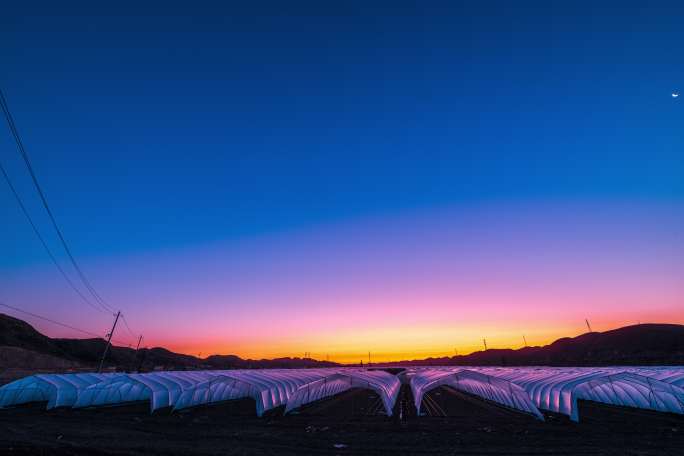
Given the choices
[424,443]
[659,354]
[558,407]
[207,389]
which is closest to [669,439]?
[558,407]

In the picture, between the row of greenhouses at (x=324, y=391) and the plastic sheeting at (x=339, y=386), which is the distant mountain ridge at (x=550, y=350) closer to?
the row of greenhouses at (x=324, y=391)

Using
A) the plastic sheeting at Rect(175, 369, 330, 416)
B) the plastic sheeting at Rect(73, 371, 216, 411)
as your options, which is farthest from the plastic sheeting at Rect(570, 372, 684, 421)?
the plastic sheeting at Rect(73, 371, 216, 411)

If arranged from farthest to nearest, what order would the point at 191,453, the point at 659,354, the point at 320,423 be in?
1. the point at 659,354
2. the point at 320,423
3. the point at 191,453

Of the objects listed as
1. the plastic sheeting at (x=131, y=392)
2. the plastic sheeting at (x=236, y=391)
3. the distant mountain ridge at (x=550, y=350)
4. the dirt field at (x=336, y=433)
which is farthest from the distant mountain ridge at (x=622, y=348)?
the plastic sheeting at (x=131, y=392)

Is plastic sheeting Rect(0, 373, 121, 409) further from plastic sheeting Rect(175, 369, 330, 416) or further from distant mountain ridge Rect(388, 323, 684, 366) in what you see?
distant mountain ridge Rect(388, 323, 684, 366)

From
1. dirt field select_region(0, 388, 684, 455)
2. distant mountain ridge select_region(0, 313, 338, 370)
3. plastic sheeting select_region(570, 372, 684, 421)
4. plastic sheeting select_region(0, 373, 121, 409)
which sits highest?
distant mountain ridge select_region(0, 313, 338, 370)

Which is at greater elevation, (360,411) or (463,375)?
A: (463,375)

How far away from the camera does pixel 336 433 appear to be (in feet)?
58.4

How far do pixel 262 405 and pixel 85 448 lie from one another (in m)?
11.1

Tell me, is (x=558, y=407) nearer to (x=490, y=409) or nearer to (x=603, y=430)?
(x=603, y=430)

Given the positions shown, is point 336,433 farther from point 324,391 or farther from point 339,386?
point 339,386

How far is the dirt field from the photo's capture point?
47.2 ft

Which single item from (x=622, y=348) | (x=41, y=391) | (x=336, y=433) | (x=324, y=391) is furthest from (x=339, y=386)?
(x=622, y=348)

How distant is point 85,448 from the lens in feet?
46.7
